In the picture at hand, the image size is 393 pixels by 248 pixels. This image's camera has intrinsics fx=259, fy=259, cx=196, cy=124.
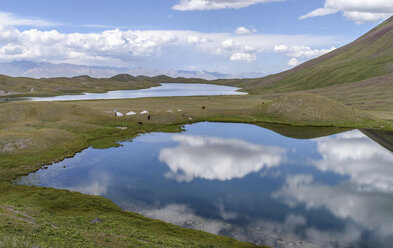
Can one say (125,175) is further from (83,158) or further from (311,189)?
(311,189)

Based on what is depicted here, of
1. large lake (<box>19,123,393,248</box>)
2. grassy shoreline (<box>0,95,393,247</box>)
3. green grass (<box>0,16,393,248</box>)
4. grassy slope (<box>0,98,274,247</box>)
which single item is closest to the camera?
grassy slope (<box>0,98,274,247</box>)

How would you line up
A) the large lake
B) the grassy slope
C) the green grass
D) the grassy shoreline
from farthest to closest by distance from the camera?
the large lake < the green grass < the grassy shoreline < the grassy slope

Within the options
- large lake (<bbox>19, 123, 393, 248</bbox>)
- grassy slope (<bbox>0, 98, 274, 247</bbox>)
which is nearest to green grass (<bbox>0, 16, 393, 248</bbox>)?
grassy slope (<bbox>0, 98, 274, 247</bbox>)

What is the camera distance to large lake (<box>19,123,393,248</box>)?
3278cm

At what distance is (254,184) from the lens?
46.6 meters

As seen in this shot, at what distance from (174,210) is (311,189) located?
23871mm

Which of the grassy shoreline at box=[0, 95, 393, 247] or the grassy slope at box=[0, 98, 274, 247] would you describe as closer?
the grassy slope at box=[0, 98, 274, 247]


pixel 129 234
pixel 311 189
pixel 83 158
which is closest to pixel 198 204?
pixel 129 234

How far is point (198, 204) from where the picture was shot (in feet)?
128

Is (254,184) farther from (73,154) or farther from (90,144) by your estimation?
(90,144)

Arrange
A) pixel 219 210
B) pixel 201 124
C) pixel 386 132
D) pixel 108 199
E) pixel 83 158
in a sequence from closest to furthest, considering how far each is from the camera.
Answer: pixel 219 210 < pixel 108 199 < pixel 83 158 < pixel 386 132 < pixel 201 124

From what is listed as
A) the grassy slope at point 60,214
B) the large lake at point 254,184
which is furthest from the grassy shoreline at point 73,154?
the large lake at point 254,184

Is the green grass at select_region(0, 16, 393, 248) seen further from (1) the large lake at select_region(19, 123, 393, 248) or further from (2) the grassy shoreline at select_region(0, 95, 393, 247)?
(1) the large lake at select_region(19, 123, 393, 248)

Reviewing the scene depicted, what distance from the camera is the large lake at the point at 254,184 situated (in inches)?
1291
